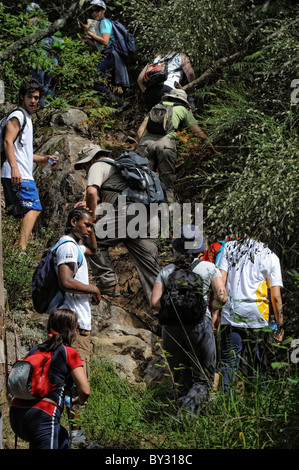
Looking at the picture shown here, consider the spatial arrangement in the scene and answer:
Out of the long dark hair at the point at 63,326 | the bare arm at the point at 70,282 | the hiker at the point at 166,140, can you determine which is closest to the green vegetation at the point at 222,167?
the hiker at the point at 166,140

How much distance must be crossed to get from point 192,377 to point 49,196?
204 inches

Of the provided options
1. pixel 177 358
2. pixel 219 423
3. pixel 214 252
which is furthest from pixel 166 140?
pixel 219 423

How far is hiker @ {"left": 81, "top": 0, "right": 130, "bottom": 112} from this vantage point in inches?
488

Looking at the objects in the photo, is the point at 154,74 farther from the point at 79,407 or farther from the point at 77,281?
the point at 79,407

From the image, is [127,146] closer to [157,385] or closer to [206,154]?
[206,154]

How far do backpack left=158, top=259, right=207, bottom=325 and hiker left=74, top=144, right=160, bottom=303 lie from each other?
7.47ft

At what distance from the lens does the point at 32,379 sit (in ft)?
16.3

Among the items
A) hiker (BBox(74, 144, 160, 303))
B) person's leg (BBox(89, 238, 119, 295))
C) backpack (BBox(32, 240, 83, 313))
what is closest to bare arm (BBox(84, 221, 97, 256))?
hiker (BBox(74, 144, 160, 303))

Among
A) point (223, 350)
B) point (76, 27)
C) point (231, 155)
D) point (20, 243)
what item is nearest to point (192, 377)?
point (223, 350)

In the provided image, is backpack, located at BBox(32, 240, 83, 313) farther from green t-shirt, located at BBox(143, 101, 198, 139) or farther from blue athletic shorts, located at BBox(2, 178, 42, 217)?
green t-shirt, located at BBox(143, 101, 198, 139)

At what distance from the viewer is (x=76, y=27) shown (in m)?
14.4

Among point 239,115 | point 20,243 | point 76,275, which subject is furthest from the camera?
point 239,115

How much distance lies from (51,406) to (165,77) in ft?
21.0
